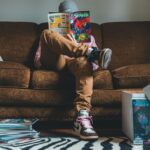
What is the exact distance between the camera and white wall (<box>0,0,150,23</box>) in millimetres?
3137

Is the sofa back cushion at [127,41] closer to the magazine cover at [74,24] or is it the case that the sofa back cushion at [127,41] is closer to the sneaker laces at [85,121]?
the magazine cover at [74,24]

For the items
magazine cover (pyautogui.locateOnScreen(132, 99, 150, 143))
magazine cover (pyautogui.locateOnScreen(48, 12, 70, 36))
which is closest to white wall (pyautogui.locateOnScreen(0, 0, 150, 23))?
magazine cover (pyautogui.locateOnScreen(48, 12, 70, 36))

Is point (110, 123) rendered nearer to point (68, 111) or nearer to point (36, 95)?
point (68, 111)

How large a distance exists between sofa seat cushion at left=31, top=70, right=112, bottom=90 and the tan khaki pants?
0.25 ft

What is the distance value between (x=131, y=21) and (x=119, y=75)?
0.93m

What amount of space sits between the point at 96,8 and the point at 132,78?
3.91ft

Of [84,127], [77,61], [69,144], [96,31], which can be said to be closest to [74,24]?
[77,61]

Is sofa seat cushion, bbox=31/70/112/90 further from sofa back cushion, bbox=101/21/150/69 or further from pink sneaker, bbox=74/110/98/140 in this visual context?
sofa back cushion, bbox=101/21/150/69

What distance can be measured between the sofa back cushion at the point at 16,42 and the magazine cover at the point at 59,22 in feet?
1.69

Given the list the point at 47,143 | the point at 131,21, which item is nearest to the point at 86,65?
the point at 47,143

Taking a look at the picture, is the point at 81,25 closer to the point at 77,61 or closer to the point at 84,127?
the point at 77,61

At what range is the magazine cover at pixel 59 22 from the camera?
229 centimetres

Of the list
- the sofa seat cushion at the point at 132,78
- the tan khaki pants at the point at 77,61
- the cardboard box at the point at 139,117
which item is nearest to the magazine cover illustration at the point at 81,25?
the tan khaki pants at the point at 77,61

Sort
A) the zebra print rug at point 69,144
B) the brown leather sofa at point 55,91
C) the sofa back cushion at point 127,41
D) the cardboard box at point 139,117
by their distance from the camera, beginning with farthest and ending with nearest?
the sofa back cushion at point 127,41 < the brown leather sofa at point 55,91 < the cardboard box at point 139,117 < the zebra print rug at point 69,144
